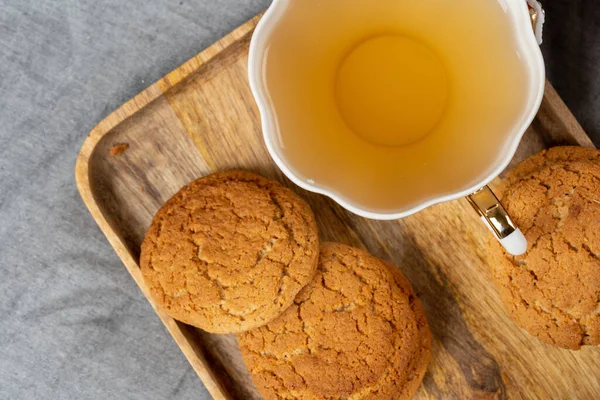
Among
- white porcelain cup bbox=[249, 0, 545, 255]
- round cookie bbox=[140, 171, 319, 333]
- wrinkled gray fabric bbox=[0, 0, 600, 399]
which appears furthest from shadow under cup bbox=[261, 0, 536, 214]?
wrinkled gray fabric bbox=[0, 0, 600, 399]

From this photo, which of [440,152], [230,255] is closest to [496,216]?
[440,152]

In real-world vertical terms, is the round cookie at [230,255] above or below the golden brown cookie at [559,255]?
above

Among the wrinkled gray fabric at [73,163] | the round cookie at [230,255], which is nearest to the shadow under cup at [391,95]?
the round cookie at [230,255]

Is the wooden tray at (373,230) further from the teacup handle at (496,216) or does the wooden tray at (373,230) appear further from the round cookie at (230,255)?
the teacup handle at (496,216)

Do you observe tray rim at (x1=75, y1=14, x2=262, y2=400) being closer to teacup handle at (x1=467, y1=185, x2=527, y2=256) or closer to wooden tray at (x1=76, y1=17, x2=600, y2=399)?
wooden tray at (x1=76, y1=17, x2=600, y2=399)

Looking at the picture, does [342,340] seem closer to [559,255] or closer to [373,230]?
[373,230]

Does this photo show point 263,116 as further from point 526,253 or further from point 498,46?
point 526,253
